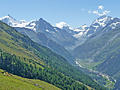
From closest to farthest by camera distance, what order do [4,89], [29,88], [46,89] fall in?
[4,89] < [29,88] < [46,89]

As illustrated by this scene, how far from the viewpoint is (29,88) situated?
170 meters

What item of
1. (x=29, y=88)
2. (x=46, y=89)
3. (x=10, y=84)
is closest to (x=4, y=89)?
(x=10, y=84)

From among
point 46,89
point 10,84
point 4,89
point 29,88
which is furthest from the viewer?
point 46,89

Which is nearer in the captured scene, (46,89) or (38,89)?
(38,89)

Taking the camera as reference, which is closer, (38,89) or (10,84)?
(10,84)

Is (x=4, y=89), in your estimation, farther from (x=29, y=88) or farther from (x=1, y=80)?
(x=29, y=88)

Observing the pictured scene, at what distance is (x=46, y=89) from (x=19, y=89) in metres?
40.9

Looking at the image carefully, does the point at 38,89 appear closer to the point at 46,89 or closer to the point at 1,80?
the point at 46,89

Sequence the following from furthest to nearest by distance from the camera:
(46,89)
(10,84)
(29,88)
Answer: (46,89) < (29,88) < (10,84)

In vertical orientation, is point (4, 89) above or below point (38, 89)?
below

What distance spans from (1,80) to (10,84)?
24.8 ft

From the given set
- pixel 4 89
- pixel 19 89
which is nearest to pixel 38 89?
pixel 19 89

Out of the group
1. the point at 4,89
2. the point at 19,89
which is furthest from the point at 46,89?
the point at 4,89

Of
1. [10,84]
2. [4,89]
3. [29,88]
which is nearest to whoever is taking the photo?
[4,89]
